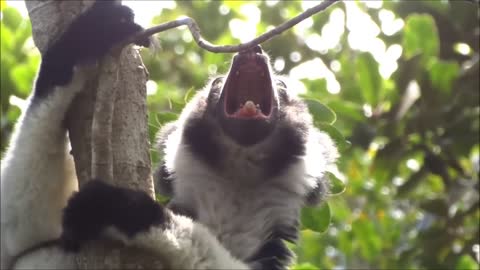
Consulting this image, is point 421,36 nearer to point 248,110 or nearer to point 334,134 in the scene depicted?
point 334,134

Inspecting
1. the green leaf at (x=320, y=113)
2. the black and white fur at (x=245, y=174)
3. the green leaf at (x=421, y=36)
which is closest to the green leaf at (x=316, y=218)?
the black and white fur at (x=245, y=174)

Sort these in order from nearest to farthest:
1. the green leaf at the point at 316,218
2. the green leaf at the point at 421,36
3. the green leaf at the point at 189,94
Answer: the green leaf at the point at 316,218
the green leaf at the point at 189,94
the green leaf at the point at 421,36

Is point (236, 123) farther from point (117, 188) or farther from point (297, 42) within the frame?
point (297, 42)

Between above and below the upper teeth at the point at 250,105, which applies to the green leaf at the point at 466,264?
below

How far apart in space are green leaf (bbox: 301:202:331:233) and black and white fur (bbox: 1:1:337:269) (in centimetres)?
31

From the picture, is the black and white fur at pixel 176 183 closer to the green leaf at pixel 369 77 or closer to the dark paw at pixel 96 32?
the dark paw at pixel 96 32

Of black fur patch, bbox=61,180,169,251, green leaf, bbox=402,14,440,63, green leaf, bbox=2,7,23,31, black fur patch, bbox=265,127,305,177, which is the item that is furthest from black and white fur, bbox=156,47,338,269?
green leaf, bbox=2,7,23,31

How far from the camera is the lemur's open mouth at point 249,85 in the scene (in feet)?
12.9

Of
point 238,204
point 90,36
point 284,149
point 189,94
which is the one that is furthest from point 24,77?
point 90,36

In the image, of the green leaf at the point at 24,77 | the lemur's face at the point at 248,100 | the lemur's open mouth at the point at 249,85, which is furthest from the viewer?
the green leaf at the point at 24,77

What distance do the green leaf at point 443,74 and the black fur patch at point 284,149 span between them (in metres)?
2.82

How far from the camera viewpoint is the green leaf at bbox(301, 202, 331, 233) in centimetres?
440

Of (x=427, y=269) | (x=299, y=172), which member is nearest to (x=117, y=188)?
(x=299, y=172)

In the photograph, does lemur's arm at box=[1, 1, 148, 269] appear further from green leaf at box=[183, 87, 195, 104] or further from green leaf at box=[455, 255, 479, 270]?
green leaf at box=[455, 255, 479, 270]
